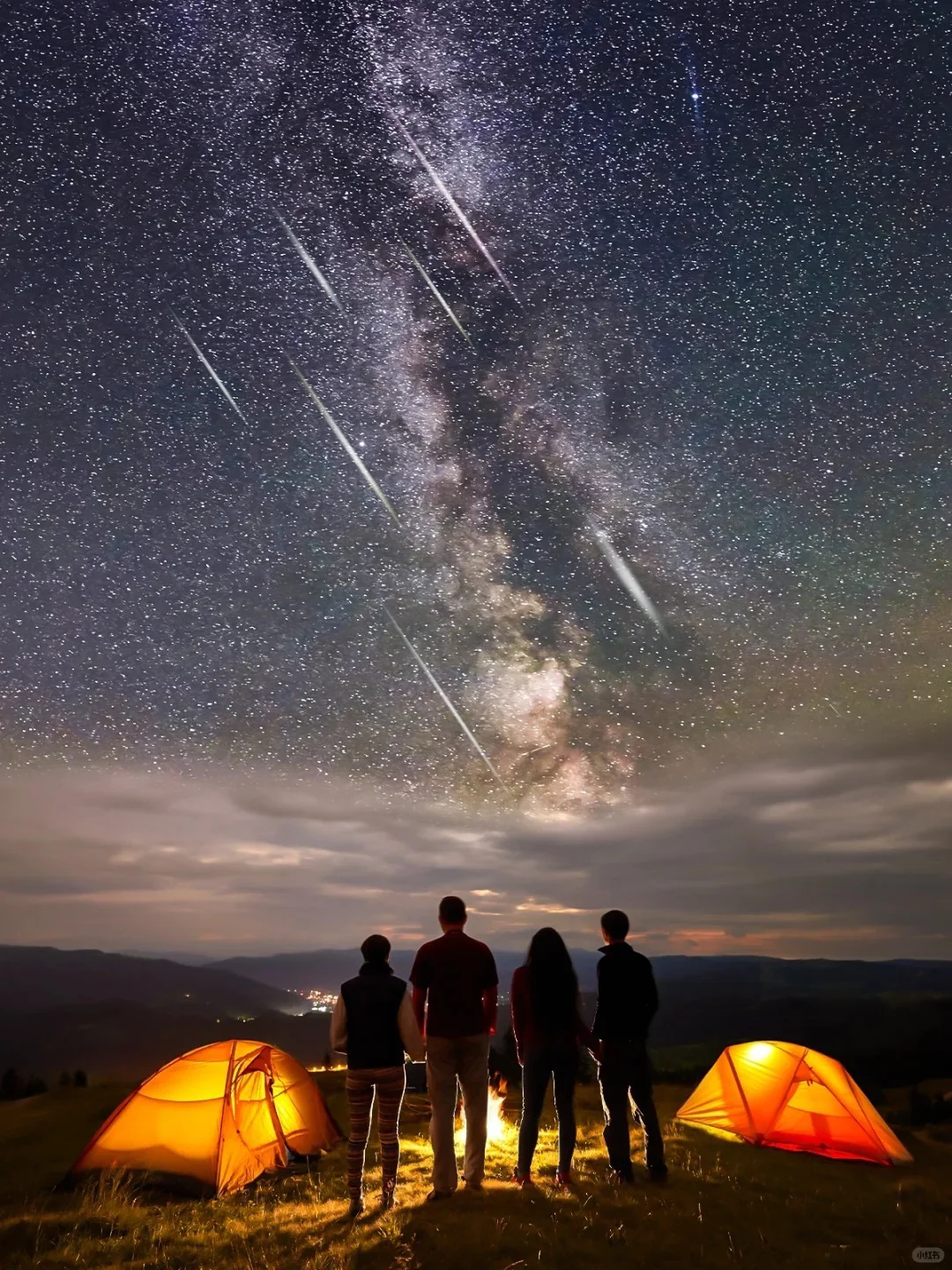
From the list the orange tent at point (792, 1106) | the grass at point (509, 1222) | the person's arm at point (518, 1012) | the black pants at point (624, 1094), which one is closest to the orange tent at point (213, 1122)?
the grass at point (509, 1222)

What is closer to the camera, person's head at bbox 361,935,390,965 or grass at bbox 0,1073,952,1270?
grass at bbox 0,1073,952,1270

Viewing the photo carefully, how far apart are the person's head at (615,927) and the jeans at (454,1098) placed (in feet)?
5.28

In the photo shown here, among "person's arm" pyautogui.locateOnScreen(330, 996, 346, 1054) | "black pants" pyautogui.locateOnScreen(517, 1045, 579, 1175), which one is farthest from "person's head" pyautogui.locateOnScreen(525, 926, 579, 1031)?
"person's arm" pyautogui.locateOnScreen(330, 996, 346, 1054)

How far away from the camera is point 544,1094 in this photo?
739 cm

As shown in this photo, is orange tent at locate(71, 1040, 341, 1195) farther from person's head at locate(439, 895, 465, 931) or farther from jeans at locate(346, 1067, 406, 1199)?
person's head at locate(439, 895, 465, 931)

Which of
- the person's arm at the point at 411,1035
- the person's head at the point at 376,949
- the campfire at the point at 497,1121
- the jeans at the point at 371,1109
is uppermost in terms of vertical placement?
the person's head at the point at 376,949

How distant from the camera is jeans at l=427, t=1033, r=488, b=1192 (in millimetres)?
6953

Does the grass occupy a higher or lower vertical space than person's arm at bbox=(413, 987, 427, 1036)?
lower

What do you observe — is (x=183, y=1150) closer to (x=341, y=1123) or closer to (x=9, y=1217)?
(x=9, y=1217)

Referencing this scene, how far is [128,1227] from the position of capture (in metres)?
7.09

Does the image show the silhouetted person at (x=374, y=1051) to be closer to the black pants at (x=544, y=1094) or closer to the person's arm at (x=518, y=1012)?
the person's arm at (x=518, y=1012)

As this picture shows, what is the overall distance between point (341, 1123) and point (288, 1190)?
18.8 ft

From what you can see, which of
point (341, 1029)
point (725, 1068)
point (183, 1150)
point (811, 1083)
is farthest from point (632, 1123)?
point (341, 1029)

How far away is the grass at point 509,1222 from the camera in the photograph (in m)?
5.98
